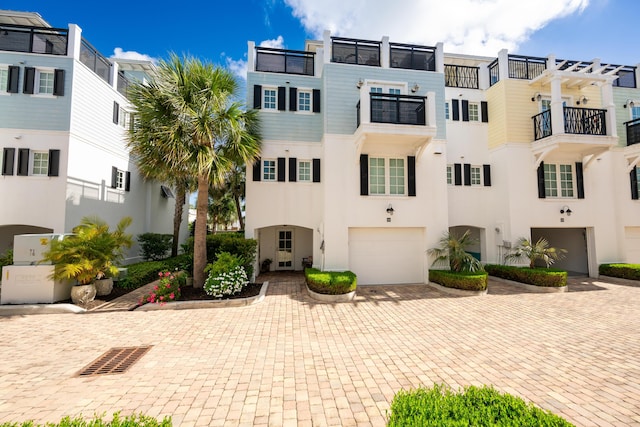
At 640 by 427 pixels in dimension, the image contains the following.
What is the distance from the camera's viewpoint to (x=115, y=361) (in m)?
5.06

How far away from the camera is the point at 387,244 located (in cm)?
1175

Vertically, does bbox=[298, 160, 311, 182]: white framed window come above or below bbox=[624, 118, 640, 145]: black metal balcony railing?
below

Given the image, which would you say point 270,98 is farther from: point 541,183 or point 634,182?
point 634,182

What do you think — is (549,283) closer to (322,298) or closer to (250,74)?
(322,298)

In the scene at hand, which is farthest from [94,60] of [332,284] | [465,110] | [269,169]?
[465,110]

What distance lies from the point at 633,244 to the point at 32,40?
95.5 feet

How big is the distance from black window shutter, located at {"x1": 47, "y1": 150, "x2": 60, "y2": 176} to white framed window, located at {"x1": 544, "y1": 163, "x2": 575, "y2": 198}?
21.8 meters

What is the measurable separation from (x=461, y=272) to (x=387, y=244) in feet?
9.89

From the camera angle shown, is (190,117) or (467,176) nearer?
(190,117)

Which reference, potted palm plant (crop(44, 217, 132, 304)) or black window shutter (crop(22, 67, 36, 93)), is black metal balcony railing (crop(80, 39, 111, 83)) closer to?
black window shutter (crop(22, 67, 36, 93))

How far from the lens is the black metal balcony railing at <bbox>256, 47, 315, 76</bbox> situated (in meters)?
12.5

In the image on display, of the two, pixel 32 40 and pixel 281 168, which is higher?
pixel 32 40

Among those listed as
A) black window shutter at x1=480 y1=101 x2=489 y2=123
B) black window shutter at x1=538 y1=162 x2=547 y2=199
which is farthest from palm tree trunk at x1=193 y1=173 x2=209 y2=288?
black window shutter at x1=538 y1=162 x2=547 y2=199

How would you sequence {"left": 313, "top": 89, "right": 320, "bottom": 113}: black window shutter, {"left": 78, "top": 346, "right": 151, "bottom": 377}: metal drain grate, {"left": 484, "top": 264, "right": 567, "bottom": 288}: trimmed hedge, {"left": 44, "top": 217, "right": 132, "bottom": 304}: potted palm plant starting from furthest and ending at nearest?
{"left": 313, "top": 89, "right": 320, "bottom": 113}: black window shutter
{"left": 484, "top": 264, "right": 567, "bottom": 288}: trimmed hedge
{"left": 44, "top": 217, "right": 132, "bottom": 304}: potted palm plant
{"left": 78, "top": 346, "right": 151, "bottom": 377}: metal drain grate
